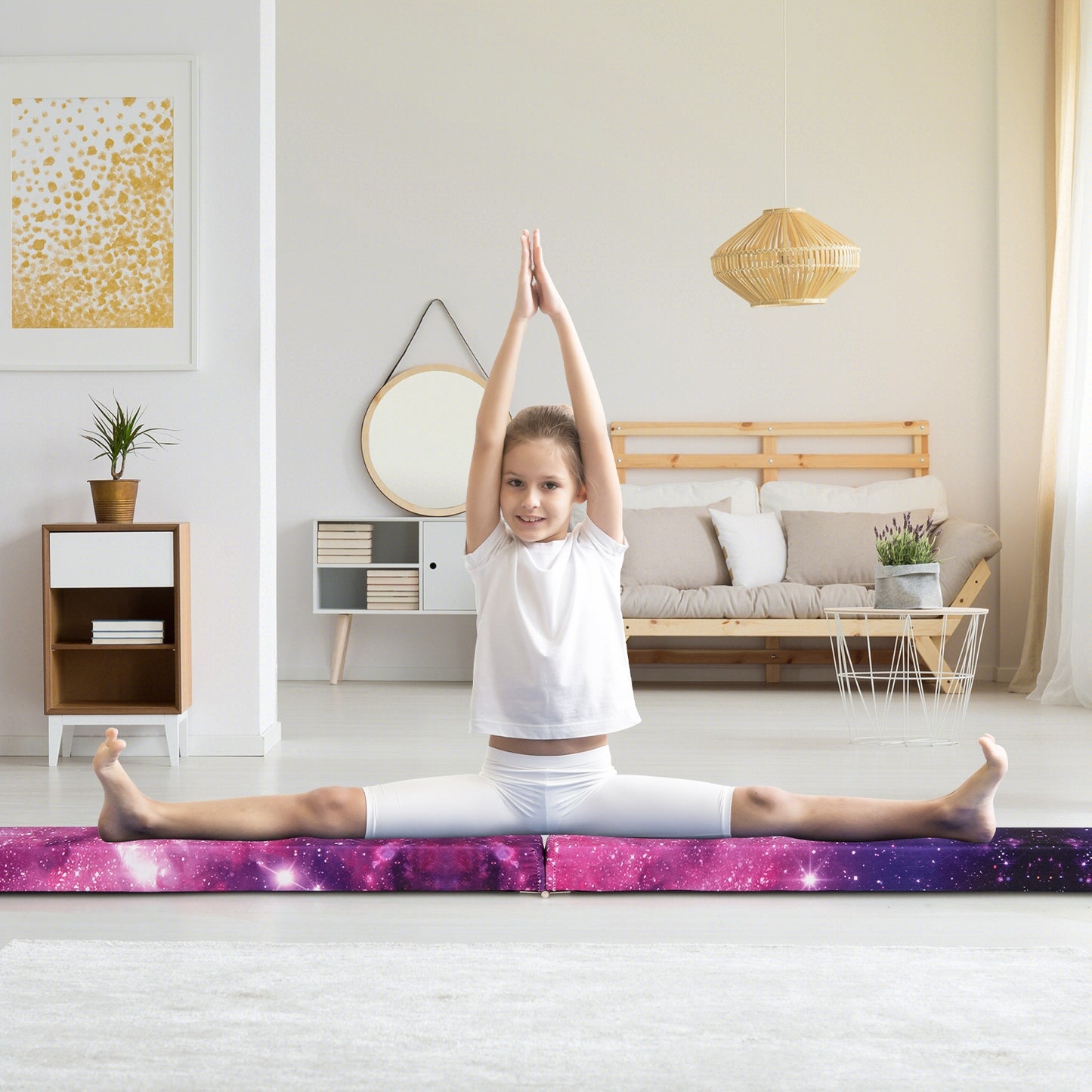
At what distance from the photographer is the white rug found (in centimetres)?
127

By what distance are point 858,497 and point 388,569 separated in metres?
2.11

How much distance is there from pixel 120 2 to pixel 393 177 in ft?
7.43

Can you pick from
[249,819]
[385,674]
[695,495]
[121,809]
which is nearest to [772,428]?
[695,495]

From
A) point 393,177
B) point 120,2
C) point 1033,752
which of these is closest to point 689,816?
point 1033,752

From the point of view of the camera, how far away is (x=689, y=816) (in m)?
2.08

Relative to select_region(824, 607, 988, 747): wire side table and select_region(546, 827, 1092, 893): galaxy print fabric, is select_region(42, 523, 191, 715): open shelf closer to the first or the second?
select_region(546, 827, 1092, 893): galaxy print fabric

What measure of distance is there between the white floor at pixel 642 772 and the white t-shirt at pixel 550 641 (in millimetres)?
→ 296

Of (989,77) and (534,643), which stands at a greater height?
(989,77)

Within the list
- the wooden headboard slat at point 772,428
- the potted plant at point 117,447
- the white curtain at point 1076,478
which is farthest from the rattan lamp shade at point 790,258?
the potted plant at point 117,447

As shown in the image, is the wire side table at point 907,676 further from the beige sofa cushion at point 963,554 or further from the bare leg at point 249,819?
the bare leg at point 249,819

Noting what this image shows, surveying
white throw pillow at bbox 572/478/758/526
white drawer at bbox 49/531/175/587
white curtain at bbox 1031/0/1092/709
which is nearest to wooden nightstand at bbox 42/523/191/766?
white drawer at bbox 49/531/175/587

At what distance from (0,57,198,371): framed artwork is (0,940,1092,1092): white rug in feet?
7.59

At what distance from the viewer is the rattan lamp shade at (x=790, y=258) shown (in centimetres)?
438

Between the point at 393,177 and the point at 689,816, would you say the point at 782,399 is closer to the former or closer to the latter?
the point at 393,177
